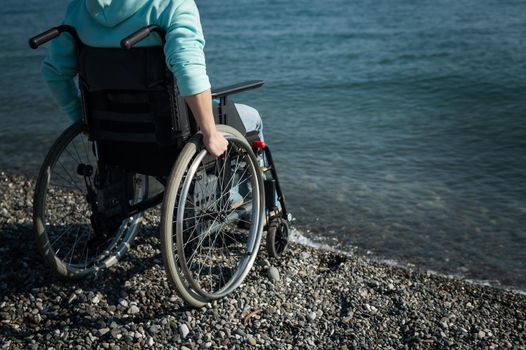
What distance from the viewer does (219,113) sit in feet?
12.1

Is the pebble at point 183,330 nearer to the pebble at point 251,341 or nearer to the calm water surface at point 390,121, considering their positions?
the pebble at point 251,341

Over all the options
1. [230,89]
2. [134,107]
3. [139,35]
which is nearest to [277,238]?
[230,89]

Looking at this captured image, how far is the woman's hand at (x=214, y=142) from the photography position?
128 inches

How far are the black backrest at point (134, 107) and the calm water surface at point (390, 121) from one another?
2.89 metres

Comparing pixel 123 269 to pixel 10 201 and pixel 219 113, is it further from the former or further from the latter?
pixel 10 201

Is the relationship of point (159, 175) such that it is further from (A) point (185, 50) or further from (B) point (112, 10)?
(B) point (112, 10)

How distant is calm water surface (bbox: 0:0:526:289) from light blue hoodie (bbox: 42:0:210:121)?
3271 mm

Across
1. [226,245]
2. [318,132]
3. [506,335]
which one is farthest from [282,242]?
[318,132]

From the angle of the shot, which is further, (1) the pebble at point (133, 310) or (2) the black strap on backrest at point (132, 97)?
(1) the pebble at point (133, 310)

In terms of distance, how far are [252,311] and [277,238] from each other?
0.93m

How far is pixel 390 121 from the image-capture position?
10180mm

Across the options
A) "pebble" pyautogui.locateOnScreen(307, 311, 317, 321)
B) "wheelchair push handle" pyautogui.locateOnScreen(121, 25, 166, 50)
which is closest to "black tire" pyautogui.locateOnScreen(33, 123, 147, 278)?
"wheelchair push handle" pyautogui.locateOnScreen(121, 25, 166, 50)

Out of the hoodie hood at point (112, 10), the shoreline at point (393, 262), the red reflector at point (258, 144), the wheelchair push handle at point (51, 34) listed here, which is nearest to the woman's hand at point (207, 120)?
the hoodie hood at point (112, 10)

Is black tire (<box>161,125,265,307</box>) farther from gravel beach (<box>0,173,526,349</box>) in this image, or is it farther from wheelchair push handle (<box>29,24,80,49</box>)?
wheelchair push handle (<box>29,24,80,49</box>)
